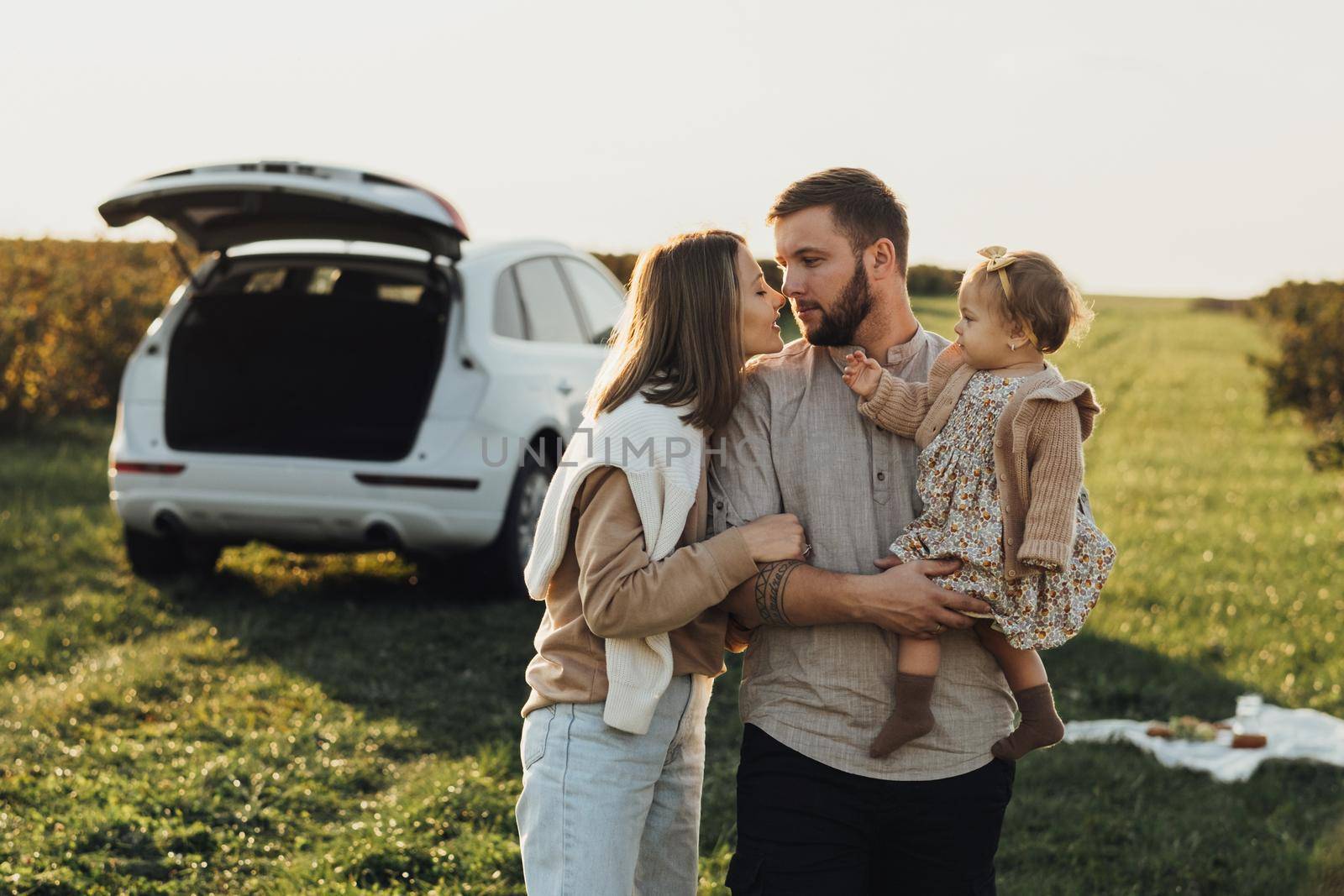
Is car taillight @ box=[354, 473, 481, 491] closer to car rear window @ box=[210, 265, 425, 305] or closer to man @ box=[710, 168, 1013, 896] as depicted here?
car rear window @ box=[210, 265, 425, 305]

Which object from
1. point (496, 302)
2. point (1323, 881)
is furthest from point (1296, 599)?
point (496, 302)

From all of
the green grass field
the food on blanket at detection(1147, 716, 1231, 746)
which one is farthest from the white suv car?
the food on blanket at detection(1147, 716, 1231, 746)

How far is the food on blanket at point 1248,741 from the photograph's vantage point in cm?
555

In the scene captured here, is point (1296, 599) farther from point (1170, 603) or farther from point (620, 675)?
point (620, 675)

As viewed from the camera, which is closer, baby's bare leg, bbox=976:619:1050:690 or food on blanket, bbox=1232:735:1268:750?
baby's bare leg, bbox=976:619:1050:690

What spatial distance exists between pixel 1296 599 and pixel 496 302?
209 inches

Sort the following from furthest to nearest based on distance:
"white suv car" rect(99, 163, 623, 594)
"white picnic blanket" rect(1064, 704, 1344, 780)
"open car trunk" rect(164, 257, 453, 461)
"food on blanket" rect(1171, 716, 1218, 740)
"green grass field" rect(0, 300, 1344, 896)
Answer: "open car trunk" rect(164, 257, 453, 461)
"white suv car" rect(99, 163, 623, 594)
"food on blanket" rect(1171, 716, 1218, 740)
"white picnic blanket" rect(1064, 704, 1344, 780)
"green grass field" rect(0, 300, 1344, 896)

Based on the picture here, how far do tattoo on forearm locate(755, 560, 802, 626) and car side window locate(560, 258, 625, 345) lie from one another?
5.64 metres

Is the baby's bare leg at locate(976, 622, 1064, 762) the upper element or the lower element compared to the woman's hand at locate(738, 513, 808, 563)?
lower

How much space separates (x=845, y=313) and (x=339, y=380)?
5.54 meters

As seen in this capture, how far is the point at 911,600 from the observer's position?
2566mm

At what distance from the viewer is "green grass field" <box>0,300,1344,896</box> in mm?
4293

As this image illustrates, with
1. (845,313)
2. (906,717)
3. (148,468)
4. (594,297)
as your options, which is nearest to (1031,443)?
(845,313)

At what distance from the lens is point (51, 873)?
404 centimetres
